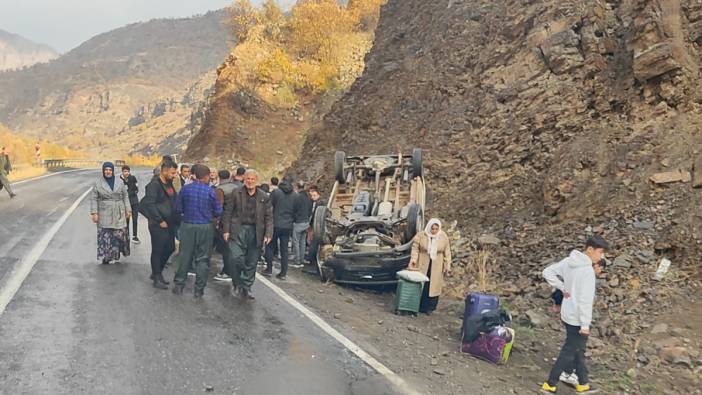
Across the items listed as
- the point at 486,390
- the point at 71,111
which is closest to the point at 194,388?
the point at 486,390

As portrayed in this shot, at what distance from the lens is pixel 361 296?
31.4 feet

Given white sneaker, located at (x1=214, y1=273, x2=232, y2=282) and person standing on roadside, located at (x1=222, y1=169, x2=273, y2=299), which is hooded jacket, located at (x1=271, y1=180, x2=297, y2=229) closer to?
white sneaker, located at (x1=214, y1=273, x2=232, y2=282)

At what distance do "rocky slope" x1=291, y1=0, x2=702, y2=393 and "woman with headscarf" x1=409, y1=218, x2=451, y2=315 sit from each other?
1455mm

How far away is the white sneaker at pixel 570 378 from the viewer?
594 cm

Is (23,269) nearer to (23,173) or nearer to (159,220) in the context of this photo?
(159,220)

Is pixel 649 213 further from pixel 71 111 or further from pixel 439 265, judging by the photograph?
pixel 71 111

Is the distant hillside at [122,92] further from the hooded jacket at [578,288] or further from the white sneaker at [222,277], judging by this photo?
the hooded jacket at [578,288]

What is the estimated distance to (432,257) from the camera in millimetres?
8367

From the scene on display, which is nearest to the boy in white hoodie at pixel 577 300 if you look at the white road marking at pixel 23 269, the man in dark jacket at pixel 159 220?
the man in dark jacket at pixel 159 220

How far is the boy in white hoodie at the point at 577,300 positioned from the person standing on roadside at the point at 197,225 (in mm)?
4440

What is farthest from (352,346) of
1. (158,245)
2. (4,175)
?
(4,175)

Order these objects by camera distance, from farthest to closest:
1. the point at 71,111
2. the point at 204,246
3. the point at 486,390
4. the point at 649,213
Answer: the point at 71,111
the point at 649,213
the point at 204,246
the point at 486,390

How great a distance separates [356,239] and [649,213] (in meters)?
4.98

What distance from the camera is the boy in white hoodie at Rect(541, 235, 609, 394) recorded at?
550cm
